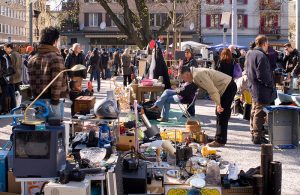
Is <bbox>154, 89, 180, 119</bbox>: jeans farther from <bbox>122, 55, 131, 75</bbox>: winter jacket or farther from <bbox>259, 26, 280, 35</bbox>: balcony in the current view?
<bbox>259, 26, 280, 35</bbox>: balcony

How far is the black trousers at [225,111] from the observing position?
8.56m

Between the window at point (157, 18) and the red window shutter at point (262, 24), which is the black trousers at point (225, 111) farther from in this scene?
the window at point (157, 18)

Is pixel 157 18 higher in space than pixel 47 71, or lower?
higher

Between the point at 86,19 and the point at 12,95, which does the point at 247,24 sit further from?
the point at 12,95

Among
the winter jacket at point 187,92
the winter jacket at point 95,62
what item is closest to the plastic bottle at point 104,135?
the winter jacket at point 187,92

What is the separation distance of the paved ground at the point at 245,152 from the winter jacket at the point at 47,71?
8.67 feet

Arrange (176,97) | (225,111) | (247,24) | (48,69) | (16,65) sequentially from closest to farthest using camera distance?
(48,69) → (225,111) → (176,97) → (16,65) → (247,24)

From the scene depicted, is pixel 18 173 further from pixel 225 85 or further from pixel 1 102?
pixel 1 102

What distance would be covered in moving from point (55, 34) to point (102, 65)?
2171 cm

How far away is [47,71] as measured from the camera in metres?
6.50

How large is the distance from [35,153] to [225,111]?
429 cm

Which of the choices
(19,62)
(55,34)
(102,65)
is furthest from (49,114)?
(102,65)

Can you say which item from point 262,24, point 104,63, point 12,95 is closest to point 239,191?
point 12,95

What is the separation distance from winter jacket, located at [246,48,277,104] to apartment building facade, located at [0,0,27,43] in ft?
227
